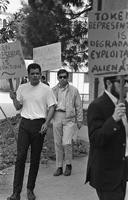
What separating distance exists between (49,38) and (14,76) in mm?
5767

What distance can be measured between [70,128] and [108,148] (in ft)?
11.0

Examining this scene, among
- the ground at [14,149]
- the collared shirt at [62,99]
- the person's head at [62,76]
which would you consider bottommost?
the ground at [14,149]

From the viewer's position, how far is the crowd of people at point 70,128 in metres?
3.58

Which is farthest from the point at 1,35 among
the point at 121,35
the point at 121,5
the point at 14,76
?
the point at 121,35

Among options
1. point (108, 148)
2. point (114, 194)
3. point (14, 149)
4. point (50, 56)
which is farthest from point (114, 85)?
point (14, 149)

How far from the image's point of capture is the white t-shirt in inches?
222

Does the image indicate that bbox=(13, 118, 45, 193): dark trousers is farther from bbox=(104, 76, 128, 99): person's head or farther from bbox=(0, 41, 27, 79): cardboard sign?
A: bbox=(104, 76, 128, 99): person's head

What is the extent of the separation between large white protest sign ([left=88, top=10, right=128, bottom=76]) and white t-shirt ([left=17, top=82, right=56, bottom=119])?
1.74 metres

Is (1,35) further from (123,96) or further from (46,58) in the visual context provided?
(123,96)

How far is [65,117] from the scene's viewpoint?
6973 millimetres

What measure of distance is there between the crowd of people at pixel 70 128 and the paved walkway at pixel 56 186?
19 centimetres

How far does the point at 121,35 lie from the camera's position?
3.94m

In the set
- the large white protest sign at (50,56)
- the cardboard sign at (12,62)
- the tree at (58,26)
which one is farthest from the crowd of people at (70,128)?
the tree at (58,26)

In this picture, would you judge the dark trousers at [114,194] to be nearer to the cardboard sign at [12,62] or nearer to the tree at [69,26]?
the cardboard sign at [12,62]
